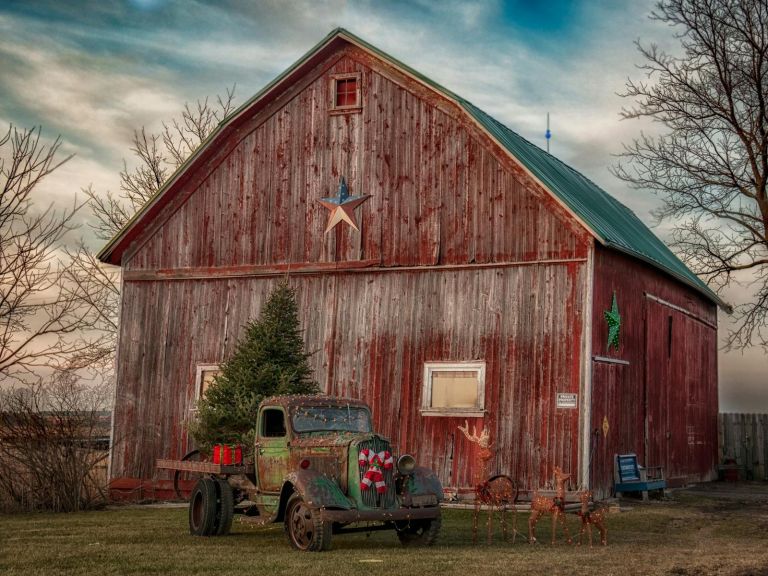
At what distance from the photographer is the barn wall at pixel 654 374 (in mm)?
19484

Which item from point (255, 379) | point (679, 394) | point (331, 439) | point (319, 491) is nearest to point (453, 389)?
point (255, 379)

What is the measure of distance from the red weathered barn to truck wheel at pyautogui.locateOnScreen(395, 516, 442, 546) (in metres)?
5.60

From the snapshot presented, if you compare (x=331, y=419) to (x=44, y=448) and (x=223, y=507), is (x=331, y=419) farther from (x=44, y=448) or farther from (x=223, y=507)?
(x=44, y=448)

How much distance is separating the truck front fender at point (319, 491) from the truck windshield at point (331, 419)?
116 cm

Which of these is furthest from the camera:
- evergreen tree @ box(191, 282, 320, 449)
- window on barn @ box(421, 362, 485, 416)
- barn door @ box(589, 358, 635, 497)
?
window on barn @ box(421, 362, 485, 416)

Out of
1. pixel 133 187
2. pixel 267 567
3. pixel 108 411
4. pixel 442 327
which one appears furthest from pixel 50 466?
pixel 133 187

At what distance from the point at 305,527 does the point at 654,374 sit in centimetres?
1289

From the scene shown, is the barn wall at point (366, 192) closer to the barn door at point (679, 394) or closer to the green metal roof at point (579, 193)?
the green metal roof at point (579, 193)

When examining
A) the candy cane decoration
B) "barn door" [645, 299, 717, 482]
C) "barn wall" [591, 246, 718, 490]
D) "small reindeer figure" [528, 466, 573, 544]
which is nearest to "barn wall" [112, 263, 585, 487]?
"barn wall" [591, 246, 718, 490]

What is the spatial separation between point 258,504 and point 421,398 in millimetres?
6631

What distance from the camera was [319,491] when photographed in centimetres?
1227

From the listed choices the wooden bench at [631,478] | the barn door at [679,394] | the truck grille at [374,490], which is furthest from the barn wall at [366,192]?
the truck grille at [374,490]

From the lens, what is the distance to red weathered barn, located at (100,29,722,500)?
62.2ft

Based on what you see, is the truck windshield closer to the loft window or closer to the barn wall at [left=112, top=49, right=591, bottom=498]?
the barn wall at [left=112, top=49, right=591, bottom=498]
